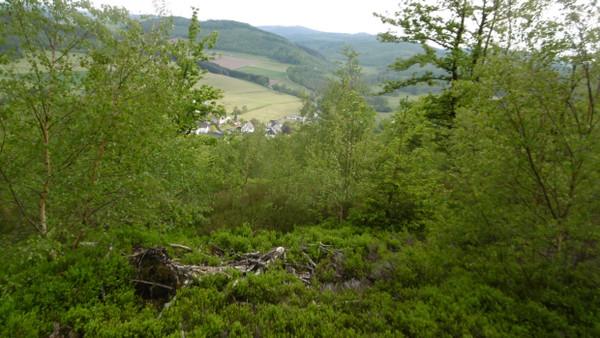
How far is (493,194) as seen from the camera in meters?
4.83

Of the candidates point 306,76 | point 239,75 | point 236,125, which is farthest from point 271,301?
point 306,76

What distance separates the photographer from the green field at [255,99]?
8294 centimetres

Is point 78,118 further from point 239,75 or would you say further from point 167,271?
point 239,75

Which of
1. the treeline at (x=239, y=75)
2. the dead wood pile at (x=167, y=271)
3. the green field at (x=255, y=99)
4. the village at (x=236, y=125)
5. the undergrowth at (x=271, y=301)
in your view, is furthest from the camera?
the treeline at (x=239, y=75)

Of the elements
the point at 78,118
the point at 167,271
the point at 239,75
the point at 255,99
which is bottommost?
the point at 167,271

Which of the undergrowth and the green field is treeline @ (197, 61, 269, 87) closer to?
the green field

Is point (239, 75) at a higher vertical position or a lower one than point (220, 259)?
higher

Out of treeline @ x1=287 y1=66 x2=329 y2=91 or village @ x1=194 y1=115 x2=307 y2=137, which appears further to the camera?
treeline @ x1=287 y1=66 x2=329 y2=91

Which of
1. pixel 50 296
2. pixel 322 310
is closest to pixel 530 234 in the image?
pixel 322 310

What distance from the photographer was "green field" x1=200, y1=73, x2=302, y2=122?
272 feet

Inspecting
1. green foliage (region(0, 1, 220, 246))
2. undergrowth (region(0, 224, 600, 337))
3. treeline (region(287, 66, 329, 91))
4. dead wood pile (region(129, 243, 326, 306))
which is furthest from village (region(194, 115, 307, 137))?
treeline (region(287, 66, 329, 91))

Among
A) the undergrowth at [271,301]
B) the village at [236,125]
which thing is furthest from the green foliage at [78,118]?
the village at [236,125]

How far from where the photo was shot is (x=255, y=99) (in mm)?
97500

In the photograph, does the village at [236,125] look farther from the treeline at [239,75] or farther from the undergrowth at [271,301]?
the treeline at [239,75]
